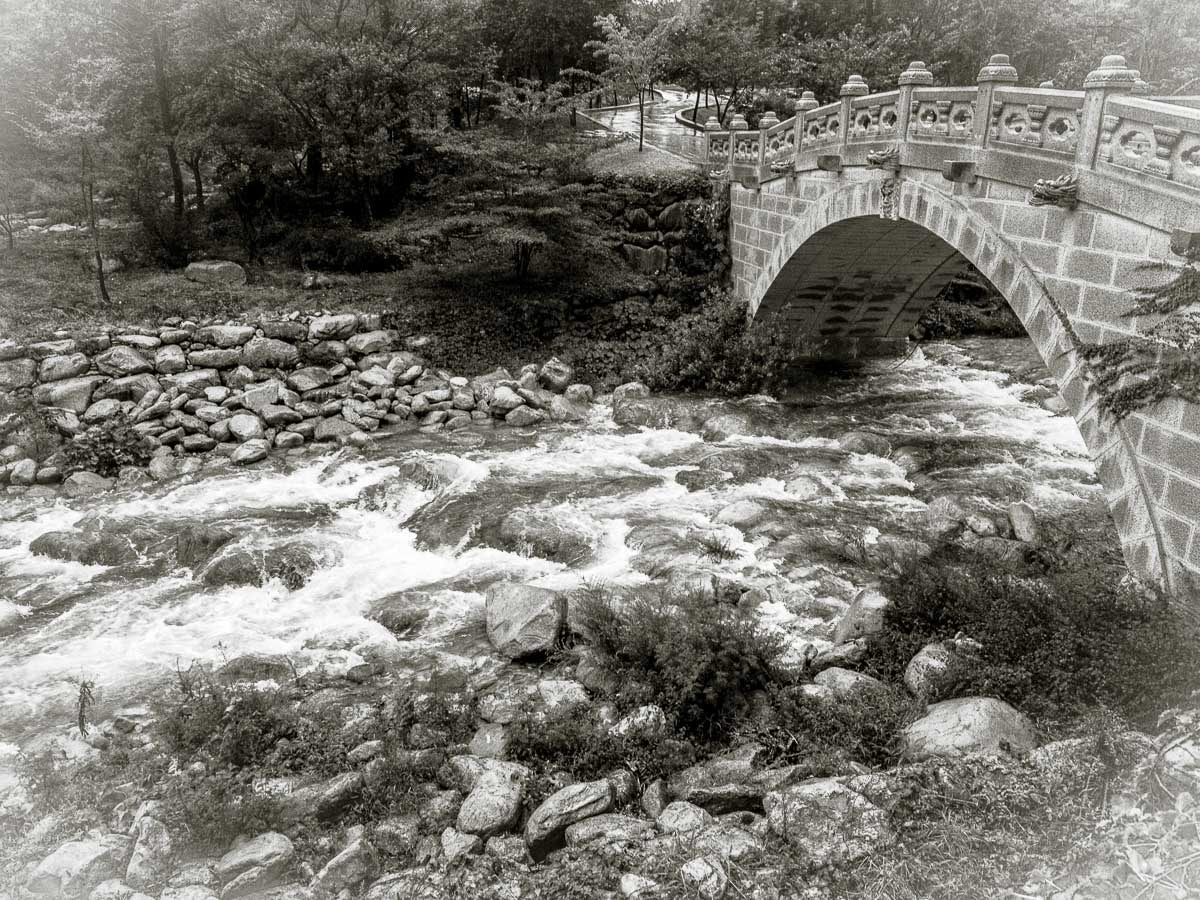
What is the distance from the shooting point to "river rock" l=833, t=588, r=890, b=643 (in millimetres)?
8508

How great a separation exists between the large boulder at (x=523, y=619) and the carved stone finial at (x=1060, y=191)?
6.80 meters

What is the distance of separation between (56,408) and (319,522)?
6007 mm

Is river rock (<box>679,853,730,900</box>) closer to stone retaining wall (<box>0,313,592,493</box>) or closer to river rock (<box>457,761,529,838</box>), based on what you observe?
river rock (<box>457,761,529,838</box>)

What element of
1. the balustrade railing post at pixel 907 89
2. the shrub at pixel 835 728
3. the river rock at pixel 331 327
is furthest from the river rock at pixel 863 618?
the river rock at pixel 331 327

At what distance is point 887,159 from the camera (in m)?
13.1

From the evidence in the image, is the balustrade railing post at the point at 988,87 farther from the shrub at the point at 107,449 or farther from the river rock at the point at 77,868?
the shrub at the point at 107,449

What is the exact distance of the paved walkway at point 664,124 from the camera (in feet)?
79.3

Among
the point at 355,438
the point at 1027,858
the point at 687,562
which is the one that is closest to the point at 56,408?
the point at 355,438

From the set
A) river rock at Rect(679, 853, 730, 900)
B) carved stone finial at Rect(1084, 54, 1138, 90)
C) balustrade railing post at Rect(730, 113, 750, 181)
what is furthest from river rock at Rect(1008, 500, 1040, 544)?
balustrade railing post at Rect(730, 113, 750, 181)

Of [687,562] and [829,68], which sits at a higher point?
[829,68]

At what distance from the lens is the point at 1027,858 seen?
508 cm

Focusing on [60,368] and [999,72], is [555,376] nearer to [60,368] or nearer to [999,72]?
[60,368]

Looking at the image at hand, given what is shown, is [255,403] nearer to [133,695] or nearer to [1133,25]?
[133,695]

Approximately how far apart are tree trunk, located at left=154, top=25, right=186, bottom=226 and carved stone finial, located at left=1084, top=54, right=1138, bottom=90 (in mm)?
18560
